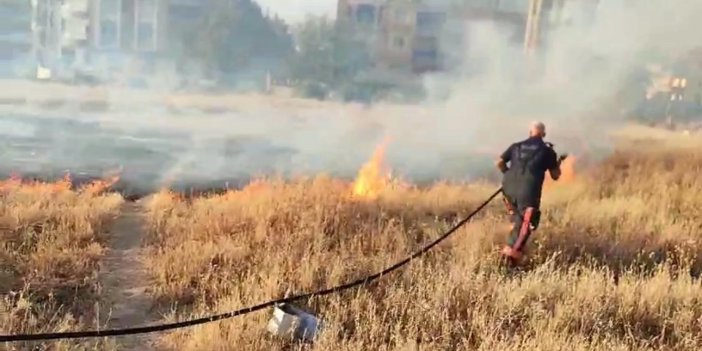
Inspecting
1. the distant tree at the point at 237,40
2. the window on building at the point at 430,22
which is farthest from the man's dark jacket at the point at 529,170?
the distant tree at the point at 237,40

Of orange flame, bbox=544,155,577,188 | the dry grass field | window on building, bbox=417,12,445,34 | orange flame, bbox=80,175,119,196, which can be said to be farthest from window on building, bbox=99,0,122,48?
orange flame, bbox=544,155,577,188

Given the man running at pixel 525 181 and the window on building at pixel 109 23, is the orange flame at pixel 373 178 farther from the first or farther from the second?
the window on building at pixel 109 23

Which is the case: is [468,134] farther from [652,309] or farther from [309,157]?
[652,309]

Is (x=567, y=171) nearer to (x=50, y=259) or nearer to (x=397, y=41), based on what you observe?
(x=397, y=41)

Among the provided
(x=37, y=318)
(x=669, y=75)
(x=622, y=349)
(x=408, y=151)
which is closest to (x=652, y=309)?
(x=622, y=349)

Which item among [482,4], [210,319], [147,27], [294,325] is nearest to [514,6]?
[482,4]

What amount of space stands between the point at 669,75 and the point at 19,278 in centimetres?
1113

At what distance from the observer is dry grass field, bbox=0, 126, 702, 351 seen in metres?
6.61

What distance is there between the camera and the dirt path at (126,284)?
6.74 meters

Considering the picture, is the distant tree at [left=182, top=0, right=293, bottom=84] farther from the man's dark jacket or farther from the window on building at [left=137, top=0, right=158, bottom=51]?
the man's dark jacket

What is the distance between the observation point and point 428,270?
7676 millimetres

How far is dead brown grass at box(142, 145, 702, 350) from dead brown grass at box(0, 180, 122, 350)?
0.63 metres

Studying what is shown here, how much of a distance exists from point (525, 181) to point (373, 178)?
3.97m

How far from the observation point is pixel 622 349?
6.33 meters
